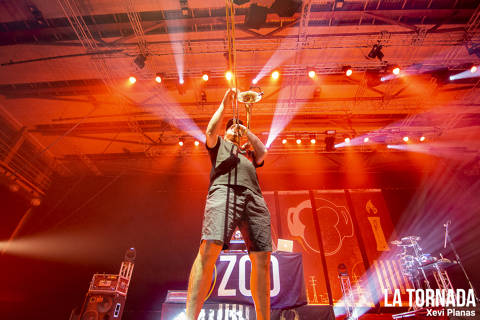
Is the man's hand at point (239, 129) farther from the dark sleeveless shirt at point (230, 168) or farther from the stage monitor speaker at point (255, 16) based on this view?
the stage monitor speaker at point (255, 16)

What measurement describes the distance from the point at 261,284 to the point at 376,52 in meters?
5.15

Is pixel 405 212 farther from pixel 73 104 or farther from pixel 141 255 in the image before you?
pixel 73 104

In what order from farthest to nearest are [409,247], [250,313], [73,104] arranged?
[73,104] < [409,247] < [250,313]

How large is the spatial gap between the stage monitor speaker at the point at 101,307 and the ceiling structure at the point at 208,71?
4.01 m

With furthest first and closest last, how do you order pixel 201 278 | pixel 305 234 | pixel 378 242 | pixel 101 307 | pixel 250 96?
pixel 305 234
pixel 378 242
pixel 101 307
pixel 250 96
pixel 201 278

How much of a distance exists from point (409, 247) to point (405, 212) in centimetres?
166

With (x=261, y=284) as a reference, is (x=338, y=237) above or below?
above

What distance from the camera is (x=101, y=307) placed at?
424 cm

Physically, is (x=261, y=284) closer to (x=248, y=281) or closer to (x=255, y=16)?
(x=248, y=281)

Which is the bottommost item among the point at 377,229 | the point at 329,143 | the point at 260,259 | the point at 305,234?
the point at 260,259

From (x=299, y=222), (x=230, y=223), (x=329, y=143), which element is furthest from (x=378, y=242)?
(x=230, y=223)

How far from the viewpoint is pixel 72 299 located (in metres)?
6.18

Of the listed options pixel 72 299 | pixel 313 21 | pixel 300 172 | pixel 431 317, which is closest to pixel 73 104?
pixel 72 299

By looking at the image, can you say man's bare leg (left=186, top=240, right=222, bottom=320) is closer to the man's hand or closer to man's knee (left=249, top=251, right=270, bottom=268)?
man's knee (left=249, top=251, right=270, bottom=268)
